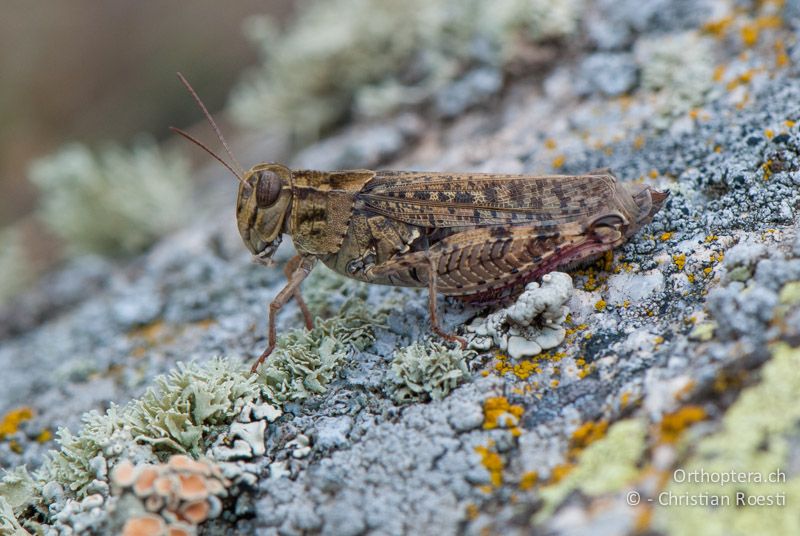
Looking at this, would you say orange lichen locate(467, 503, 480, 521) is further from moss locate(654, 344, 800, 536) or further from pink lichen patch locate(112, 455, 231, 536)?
pink lichen patch locate(112, 455, 231, 536)

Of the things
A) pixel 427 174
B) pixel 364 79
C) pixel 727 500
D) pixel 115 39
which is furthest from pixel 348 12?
pixel 727 500

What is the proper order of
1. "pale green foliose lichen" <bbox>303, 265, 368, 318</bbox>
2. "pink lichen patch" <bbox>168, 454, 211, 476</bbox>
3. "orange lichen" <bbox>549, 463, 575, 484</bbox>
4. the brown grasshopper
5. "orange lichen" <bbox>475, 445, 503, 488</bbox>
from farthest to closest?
"pale green foliose lichen" <bbox>303, 265, 368, 318</bbox>
the brown grasshopper
"pink lichen patch" <bbox>168, 454, 211, 476</bbox>
"orange lichen" <bbox>475, 445, 503, 488</bbox>
"orange lichen" <bbox>549, 463, 575, 484</bbox>

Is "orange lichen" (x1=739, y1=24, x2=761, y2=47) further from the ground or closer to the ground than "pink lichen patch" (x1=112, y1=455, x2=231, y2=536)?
further from the ground

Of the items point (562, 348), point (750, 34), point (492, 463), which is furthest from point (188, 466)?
point (750, 34)

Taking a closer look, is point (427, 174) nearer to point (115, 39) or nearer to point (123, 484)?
point (123, 484)

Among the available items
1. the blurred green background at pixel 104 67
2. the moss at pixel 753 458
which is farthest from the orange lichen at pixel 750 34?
the blurred green background at pixel 104 67

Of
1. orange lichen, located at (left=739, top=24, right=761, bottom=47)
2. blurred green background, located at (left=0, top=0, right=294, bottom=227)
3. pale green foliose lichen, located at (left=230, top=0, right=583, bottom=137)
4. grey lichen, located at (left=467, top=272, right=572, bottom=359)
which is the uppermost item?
blurred green background, located at (left=0, top=0, right=294, bottom=227)

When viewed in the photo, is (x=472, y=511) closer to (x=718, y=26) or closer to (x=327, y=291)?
(x=327, y=291)

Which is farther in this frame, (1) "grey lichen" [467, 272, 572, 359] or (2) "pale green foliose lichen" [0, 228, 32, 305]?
(2) "pale green foliose lichen" [0, 228, 32, 305]

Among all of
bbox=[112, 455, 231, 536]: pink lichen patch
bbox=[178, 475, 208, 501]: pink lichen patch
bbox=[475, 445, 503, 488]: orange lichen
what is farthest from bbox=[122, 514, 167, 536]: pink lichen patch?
bbox=[475, 445, 503, 488]: orange lichen
